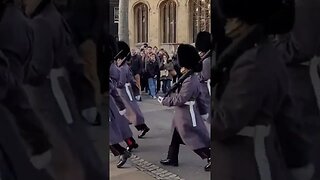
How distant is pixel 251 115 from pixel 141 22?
25970 mm

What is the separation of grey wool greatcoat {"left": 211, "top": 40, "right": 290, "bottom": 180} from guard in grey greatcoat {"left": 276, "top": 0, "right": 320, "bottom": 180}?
60 millimetres

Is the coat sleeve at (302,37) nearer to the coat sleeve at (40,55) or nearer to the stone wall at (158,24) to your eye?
the coat sleeve at (40,55)

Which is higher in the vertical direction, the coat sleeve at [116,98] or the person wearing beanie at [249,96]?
the person wearing beanie at [249,96]

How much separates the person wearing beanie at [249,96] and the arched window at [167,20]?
24499 millimetres

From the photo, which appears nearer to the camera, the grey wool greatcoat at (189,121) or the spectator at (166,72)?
the grey wool greatcoat at (189,121)

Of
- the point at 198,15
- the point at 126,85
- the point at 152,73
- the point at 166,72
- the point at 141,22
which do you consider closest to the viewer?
the point at 126,85

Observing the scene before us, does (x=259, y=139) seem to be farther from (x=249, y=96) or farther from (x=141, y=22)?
(x=141, y=22)

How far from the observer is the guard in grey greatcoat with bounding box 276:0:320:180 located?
10.1ft

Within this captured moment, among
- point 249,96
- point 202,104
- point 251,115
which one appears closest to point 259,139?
point 251,115

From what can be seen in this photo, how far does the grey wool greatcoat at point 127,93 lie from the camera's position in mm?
8672

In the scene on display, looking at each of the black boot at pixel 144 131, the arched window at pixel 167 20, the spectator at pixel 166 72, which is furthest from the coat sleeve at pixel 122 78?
the arched window at pixel 167 20

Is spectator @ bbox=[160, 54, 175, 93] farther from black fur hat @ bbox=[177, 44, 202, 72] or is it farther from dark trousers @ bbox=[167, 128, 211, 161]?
black fur hat @ bbox=[177, 44, 202, 72]

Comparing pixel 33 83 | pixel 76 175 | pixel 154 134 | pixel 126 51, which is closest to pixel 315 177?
pixel 76 175

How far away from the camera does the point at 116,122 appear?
757 centimetres
